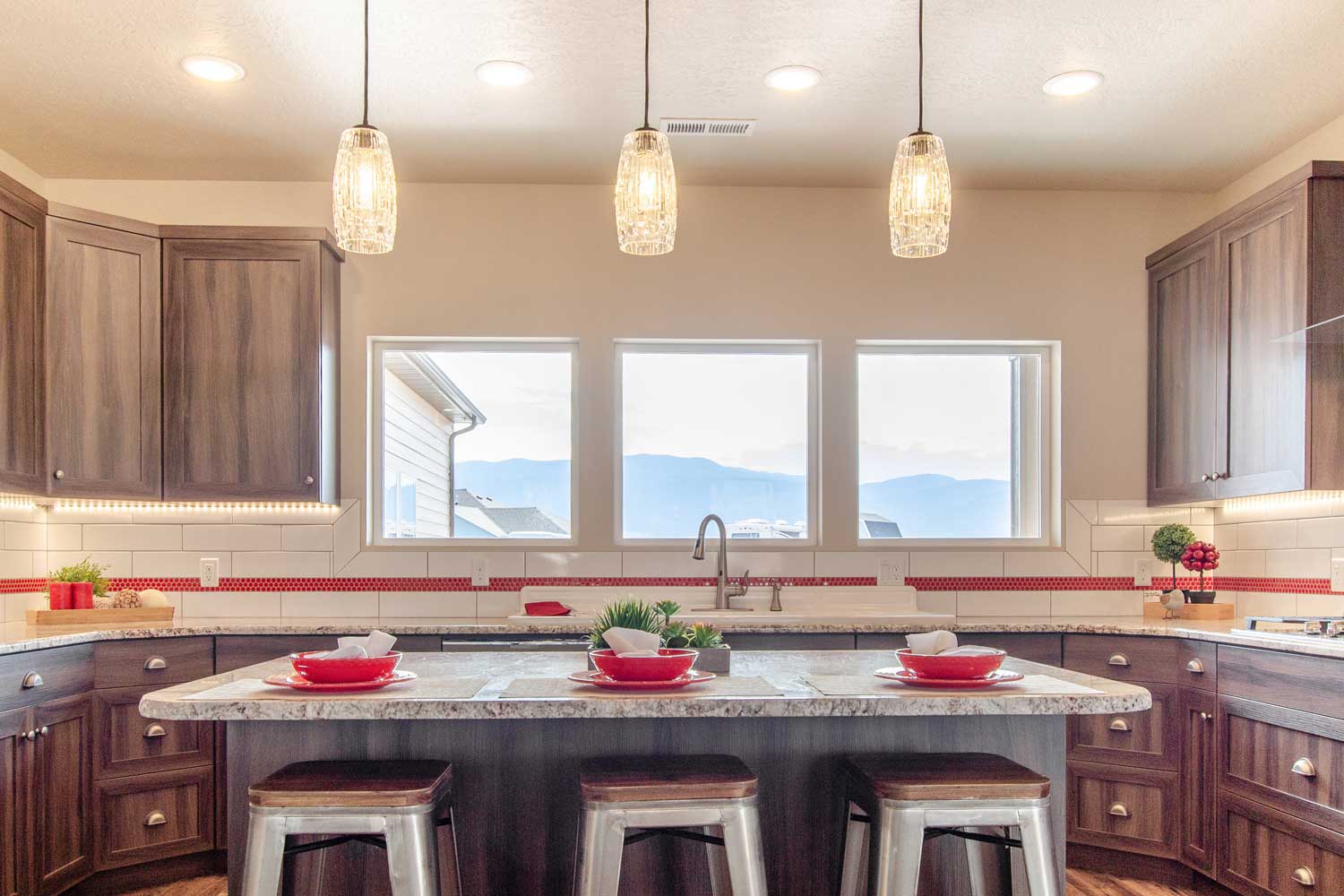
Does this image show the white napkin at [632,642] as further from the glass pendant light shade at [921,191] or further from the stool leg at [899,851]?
the glass pendant light shade at [921,191]

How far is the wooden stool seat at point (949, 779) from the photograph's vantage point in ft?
6.46

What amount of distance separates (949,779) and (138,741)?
2766 mm

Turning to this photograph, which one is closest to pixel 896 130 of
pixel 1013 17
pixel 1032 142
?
pixel 1032 142

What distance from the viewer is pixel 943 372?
15.3ft

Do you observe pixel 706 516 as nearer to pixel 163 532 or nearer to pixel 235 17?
pixel 163 532

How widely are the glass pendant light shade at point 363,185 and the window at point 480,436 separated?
7.42 feet

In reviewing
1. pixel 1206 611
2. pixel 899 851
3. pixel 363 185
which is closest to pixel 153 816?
pixel 363 185

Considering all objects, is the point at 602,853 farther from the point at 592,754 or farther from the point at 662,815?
the point at 592,754

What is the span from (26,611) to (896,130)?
345 centimetres

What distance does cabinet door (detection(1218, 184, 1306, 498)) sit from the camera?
3451 mm

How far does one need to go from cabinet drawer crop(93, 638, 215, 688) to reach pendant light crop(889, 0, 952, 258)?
272 centimetres

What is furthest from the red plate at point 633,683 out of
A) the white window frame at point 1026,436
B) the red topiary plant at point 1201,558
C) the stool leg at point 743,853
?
the red topiary plant at point 1201,558

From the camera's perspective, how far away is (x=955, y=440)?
184 inches

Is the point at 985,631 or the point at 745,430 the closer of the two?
the point at 985,631
